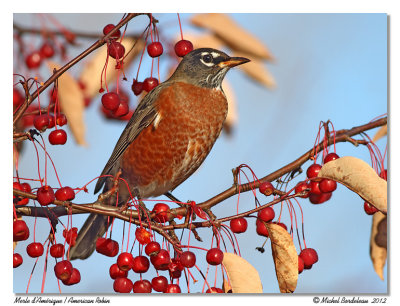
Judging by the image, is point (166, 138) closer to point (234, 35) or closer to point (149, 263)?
point (234, 35)

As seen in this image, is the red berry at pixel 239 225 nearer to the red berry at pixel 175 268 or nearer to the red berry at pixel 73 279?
the red berry at pixel 175 268

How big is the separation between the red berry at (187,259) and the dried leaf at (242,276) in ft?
0.59

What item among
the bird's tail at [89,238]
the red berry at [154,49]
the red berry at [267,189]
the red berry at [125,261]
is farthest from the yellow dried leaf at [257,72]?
the bird's tail at [89,238]

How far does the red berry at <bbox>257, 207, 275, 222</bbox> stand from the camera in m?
2.00

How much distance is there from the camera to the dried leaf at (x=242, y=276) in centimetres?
198

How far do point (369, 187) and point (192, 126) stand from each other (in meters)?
1.24

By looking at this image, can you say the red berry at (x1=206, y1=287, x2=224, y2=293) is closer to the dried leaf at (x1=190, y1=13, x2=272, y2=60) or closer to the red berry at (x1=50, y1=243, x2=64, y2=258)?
the red berry at (x1=50, y1=243, x2=64, y2=258)

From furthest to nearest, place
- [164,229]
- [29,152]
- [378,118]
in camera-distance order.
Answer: [29,152] < [378,118] < [164,229]

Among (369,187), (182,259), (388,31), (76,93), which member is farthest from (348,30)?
(182,259)

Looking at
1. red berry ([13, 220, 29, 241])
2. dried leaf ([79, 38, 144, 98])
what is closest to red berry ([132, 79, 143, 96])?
dried leaf ([79, 38, 144, 98])

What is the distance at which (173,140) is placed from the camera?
9.51 ft

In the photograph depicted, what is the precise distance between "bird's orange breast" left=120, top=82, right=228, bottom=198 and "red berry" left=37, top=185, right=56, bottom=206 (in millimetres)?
1040
